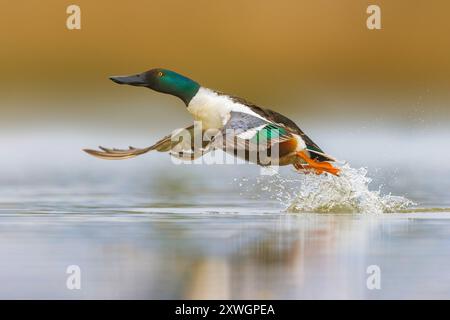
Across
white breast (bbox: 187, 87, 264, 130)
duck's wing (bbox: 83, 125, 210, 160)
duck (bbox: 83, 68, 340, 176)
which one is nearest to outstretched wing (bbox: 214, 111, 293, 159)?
duck (bbox: 83, 68, 340, 176)

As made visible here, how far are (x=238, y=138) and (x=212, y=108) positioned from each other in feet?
2.53

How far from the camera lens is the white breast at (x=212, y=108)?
707cm

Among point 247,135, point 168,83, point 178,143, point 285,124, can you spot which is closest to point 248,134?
point 247,135

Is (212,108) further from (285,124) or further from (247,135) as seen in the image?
(247,135)

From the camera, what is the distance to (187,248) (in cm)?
545

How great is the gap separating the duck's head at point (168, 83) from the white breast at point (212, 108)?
124 millimetres

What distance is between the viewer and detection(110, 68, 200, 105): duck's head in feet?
25.4

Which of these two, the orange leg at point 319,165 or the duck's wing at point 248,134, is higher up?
the duck's wing at point 248,134

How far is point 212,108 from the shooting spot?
726cm

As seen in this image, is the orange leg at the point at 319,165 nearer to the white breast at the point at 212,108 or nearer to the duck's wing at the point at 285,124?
the duck's wing at the point at 285,124

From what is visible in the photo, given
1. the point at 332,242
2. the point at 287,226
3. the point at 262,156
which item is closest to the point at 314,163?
the point at 262,156

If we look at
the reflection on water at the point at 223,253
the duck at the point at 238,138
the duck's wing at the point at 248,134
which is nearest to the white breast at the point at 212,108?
the duck at the point at 238,138

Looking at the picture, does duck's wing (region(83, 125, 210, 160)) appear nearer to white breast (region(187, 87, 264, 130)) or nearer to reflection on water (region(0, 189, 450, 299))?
white breast (region(187, 87, 264, 130))

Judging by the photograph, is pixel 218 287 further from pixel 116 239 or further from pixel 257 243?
pixel 116 239
